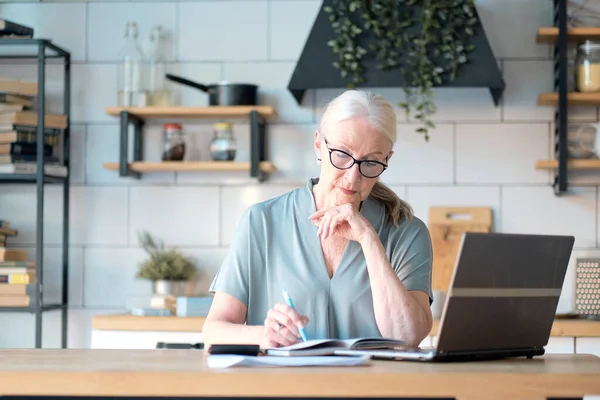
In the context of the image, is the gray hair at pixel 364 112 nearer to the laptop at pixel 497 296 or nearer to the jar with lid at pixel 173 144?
the laptop at pixel 497 296

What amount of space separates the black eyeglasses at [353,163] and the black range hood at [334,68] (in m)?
1.59

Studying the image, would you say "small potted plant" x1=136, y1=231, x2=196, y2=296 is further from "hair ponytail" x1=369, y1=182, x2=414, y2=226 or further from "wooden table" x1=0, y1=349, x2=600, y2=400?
"wooden table" x1=0, y1=349, x2=600, y2=400

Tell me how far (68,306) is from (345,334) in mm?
2204

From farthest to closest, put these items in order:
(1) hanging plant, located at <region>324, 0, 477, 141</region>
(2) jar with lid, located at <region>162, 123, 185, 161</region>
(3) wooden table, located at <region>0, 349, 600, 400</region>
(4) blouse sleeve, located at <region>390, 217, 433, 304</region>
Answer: (2) jar with lid, located at <region>162, 123, 185, 161</region> → (1) hanging plant, located at <region>324, 0, 477, 141</region> → (4) blouse sleeve, located at <region>390, 217, 433, 304</region> → (3) wooden table, located at <region>0, 349, 600, 400</region>

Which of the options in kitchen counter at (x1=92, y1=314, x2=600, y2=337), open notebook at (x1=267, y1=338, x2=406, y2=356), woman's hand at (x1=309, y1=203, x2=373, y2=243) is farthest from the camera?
kitchen counter at (x1=92, y1=314, x2=600, y2=337)

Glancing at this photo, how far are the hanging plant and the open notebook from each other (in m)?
1.92

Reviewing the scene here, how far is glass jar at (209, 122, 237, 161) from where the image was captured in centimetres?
371

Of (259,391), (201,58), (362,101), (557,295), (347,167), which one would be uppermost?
(201,58)

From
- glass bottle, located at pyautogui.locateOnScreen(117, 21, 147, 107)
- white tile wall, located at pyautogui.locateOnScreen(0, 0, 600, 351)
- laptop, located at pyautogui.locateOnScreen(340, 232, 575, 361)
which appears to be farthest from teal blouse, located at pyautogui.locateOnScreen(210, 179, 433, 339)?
glass bottle, located at pyautogui.locateOnScreen(117, 21, 147, 107)

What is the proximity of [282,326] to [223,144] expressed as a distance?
207cm

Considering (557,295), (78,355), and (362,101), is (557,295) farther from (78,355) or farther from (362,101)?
(78,355)

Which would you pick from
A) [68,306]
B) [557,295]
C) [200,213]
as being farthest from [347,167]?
[68,306]

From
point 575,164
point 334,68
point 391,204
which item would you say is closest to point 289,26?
point 334,68

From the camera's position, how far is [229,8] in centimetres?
389
